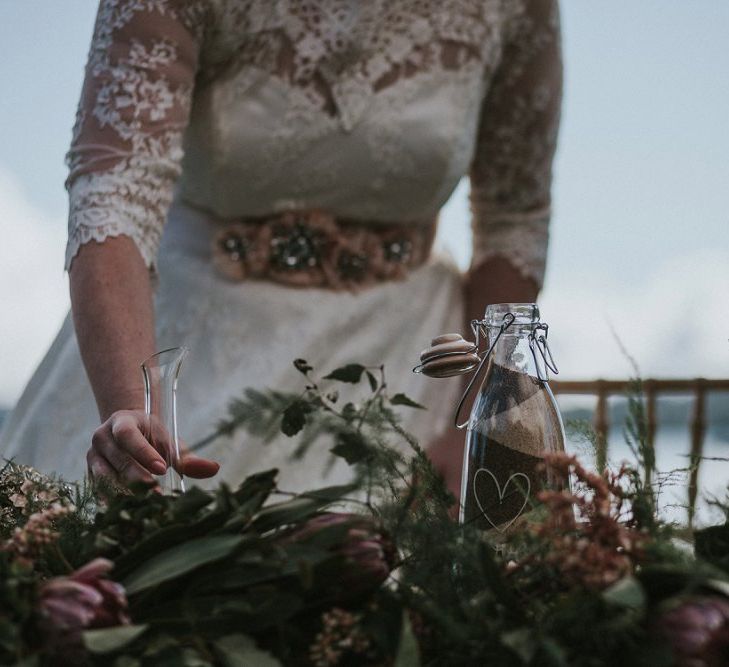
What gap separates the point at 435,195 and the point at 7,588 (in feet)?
3.85

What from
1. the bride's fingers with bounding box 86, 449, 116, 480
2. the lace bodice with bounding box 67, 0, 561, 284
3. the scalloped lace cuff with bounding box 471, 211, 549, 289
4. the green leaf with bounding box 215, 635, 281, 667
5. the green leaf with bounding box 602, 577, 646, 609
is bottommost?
the green leaf with bounding box 215, 635, 281, 667

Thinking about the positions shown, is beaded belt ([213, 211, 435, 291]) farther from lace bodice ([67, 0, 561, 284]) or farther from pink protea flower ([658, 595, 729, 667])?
pink protea flower ([658, 595, 729, 667])

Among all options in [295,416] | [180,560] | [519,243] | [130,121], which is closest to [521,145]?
[519,243]

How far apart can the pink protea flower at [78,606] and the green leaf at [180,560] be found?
0.02 m

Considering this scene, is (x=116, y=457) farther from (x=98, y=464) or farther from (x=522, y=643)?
(x=522, y=643)

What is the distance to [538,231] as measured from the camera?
5.43ft

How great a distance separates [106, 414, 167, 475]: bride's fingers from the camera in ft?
1.89

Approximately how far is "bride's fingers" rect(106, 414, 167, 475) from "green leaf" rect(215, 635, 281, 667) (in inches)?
9.9

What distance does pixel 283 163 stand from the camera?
4.27 ft

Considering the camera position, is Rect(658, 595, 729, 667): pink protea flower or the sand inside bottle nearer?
Rect(658, 595, 729, 667): pink protea flower

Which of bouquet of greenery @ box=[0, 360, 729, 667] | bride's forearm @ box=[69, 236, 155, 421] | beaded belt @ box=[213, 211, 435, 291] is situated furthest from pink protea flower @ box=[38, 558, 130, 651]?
beaded belt @ box=[213, 211, 435, 291]

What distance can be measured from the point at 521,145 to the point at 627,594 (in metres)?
1.39

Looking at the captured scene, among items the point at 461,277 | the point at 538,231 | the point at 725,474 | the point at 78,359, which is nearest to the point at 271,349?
the point at 78,359

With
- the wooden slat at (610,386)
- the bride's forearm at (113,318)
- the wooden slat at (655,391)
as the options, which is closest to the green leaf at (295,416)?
the bride's forearm at (113,318)
